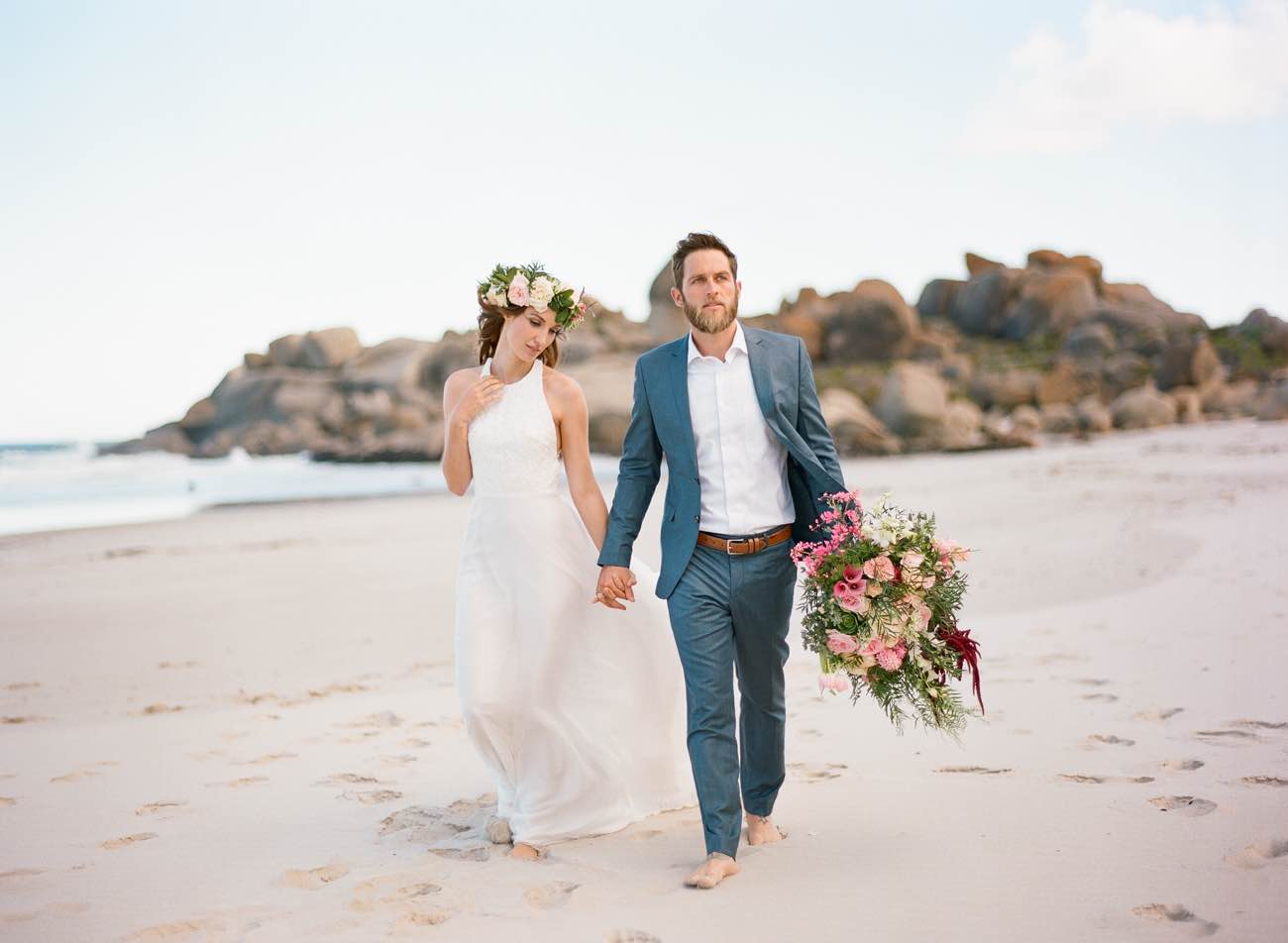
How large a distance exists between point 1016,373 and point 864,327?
767 centimetres

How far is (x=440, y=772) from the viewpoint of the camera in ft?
18.6

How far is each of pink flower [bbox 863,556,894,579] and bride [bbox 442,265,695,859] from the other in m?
1.07

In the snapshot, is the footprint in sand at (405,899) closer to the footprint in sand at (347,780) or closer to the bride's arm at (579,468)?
the footprint in sand at (347,780)

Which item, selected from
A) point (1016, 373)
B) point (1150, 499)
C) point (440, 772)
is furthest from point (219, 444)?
point (440, 772)

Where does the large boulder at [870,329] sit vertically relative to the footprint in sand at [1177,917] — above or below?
above

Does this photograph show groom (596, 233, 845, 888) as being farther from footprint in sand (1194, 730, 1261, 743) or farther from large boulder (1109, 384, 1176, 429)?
large boulder (1109, 384, 1176, 429)

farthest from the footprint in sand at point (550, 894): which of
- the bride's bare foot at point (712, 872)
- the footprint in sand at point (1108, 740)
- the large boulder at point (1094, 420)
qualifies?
the large boulder at point (1094, 420)

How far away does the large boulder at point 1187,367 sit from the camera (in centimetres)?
3809

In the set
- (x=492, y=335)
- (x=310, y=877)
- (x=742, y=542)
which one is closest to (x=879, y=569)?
(x=742, y=542)

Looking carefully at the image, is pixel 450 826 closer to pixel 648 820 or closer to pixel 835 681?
pixel 648 820

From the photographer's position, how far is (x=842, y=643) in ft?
13.3

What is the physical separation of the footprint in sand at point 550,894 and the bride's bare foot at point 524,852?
0.32m

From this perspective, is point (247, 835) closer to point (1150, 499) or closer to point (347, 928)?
point (347, 928)

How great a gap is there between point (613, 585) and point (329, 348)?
5681 centimetres
